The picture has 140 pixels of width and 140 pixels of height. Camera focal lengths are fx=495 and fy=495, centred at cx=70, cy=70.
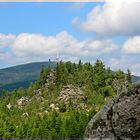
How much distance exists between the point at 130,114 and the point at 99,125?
1.01 m

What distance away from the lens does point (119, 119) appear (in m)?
13.1

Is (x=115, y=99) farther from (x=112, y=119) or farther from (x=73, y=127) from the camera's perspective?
(x=73, y=127)

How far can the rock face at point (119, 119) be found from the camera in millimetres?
12859

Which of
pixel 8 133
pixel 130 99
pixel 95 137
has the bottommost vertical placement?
pixel 8 133

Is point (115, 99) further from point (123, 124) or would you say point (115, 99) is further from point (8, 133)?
point (8, 133)

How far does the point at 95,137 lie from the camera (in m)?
13.4

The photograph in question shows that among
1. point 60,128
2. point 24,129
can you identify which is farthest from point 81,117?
point 24,129

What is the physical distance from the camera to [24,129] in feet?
619

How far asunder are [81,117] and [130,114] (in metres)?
162

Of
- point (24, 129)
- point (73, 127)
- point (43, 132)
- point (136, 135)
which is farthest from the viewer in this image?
point (24, 129)

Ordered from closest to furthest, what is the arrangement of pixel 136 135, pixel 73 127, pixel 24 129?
pixel 136 135 → pixel 73 127 → pixel 24 129

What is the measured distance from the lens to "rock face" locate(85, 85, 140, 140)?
1286 centimetres

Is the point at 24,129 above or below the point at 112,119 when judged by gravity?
below

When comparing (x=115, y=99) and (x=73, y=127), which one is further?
(x=73, y=127)
